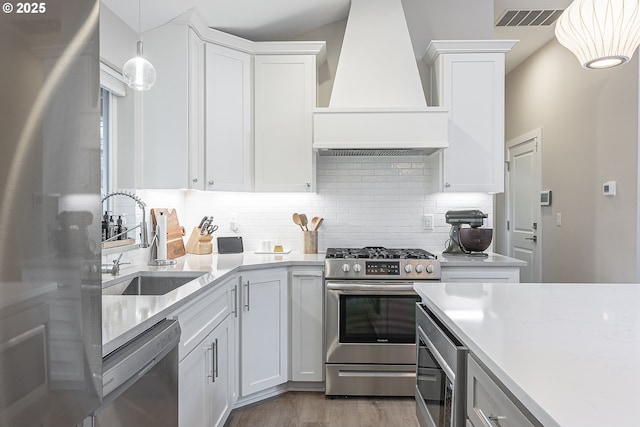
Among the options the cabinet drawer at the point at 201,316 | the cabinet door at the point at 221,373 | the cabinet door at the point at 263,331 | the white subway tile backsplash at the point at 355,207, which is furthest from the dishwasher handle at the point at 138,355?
the white subway tile backsplash at the point at 355,207

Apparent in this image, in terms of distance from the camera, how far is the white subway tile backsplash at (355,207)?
10.9 ft

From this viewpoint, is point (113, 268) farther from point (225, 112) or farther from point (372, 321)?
point (372, 321)

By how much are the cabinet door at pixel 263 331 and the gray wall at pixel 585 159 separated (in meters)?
2.64

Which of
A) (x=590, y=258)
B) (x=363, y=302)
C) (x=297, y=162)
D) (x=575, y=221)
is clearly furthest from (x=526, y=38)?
(x=363, y=302)

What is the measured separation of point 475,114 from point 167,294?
8.45ft

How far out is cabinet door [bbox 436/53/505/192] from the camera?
3023mm

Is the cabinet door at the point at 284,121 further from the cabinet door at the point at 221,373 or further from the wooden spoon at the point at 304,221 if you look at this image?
the cabinet door at the point at 221,373

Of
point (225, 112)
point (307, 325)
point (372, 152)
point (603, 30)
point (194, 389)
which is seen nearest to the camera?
point (603, 30)

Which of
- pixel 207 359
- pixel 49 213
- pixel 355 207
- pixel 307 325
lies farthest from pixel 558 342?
pixel 355 207

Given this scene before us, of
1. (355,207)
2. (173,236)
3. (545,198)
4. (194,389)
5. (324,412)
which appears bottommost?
(324,412)

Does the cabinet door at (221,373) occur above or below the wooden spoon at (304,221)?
below

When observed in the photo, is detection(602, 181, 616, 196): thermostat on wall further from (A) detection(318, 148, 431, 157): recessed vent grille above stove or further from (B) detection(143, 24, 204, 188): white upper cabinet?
(B) detection(143, 24, 204, 188): white upper cabinet

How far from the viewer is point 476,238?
9.74ft

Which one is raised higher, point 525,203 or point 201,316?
point 525,203
